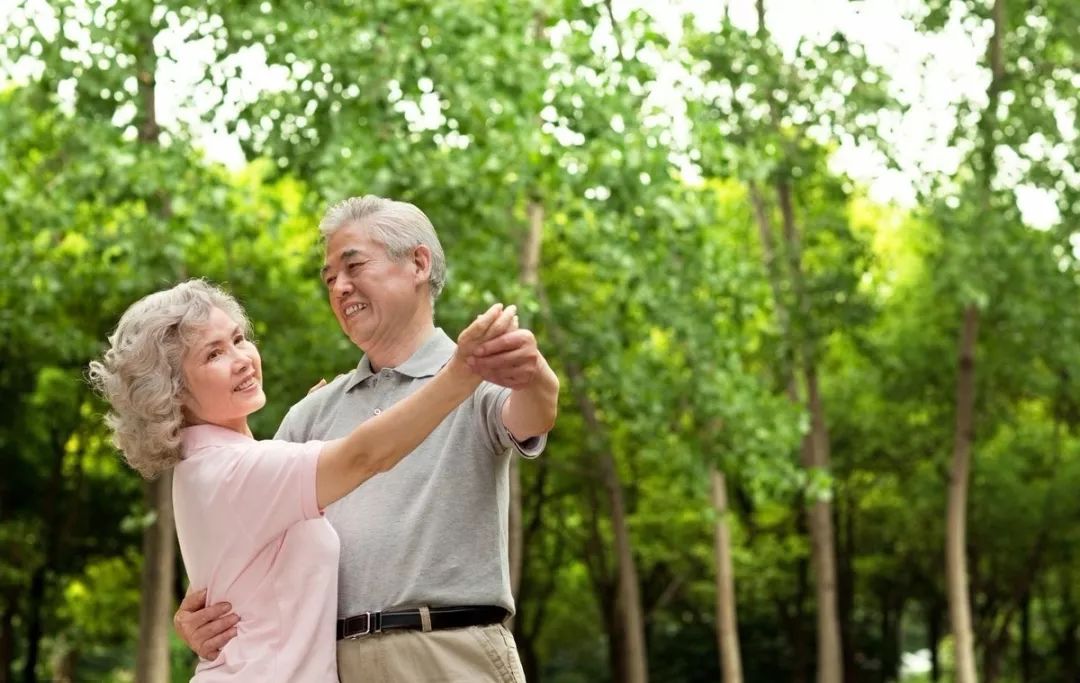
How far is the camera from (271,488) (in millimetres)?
3359

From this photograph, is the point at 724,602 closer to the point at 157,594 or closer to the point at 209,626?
the point at 157,594

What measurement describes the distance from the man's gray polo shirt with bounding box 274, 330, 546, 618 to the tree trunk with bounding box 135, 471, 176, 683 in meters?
13.1

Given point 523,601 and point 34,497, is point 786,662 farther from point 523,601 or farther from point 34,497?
point 34,497

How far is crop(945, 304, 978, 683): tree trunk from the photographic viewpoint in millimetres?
21250

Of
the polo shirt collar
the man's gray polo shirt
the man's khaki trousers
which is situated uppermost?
the polo shirt collar

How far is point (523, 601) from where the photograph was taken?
3459cm

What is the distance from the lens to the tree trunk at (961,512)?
21.2 m

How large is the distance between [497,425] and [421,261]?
477mm

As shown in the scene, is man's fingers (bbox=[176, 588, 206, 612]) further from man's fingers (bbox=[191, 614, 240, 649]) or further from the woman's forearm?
the woman's forearm

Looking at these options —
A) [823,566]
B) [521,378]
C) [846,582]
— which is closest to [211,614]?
[521,378]

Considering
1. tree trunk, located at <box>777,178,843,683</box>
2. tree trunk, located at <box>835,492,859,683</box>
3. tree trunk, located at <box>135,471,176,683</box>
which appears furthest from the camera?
tree trunk, located at <box>835,492,859,683</box>

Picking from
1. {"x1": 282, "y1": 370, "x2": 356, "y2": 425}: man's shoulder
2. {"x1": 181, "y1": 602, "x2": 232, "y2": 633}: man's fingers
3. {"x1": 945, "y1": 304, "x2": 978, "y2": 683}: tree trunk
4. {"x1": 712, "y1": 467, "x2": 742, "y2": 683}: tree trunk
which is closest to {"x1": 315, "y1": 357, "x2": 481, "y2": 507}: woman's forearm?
{"x1": 181, "y1": 602, "x2": 232, "y2": 633}: man's fingers

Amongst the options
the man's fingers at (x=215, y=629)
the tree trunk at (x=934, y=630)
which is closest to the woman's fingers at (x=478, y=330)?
the man's fingers at (x=215, y=629)

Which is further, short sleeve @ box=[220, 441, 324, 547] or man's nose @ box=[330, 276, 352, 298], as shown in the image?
man's nose @ box=[330, 276, 352, 298]
